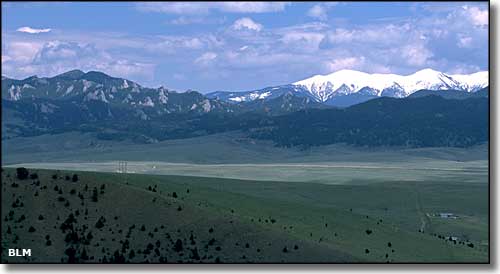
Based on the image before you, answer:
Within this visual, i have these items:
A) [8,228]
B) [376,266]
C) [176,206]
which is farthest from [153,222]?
[376,266]

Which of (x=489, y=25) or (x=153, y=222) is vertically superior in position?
(x=489, y=25)

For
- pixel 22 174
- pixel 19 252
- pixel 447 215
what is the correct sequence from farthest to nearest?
pixel 447 215
pixel 22 174
pixel 19 252

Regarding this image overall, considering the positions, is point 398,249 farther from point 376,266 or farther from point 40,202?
point 40,202

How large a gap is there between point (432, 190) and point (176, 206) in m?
76.8

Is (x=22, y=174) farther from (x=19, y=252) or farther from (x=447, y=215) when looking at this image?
(x=447, y=215)

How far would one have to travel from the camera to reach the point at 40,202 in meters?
42.7

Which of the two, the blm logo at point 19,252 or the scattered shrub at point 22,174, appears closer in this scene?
the blm logo at point 19,252

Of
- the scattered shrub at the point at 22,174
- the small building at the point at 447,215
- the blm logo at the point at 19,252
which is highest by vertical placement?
the scattered shrub at the point at 22,174

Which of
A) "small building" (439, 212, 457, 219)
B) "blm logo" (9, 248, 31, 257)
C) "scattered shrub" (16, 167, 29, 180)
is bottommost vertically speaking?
"small building" (439, 212, 457, 219)

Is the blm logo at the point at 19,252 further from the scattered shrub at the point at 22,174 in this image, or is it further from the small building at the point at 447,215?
the small building at the point at 447,215

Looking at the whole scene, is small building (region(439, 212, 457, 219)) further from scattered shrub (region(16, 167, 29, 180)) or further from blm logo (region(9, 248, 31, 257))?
blm logo (region(9, 248, 31, 257))

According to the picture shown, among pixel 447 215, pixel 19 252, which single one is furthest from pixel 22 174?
pixel 447 215

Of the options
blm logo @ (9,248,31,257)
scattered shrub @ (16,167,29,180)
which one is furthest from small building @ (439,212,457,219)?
blm logo @ (9,248,31,257)

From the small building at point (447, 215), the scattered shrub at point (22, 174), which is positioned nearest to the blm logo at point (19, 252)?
the scattered shrub at point (22, 174)
